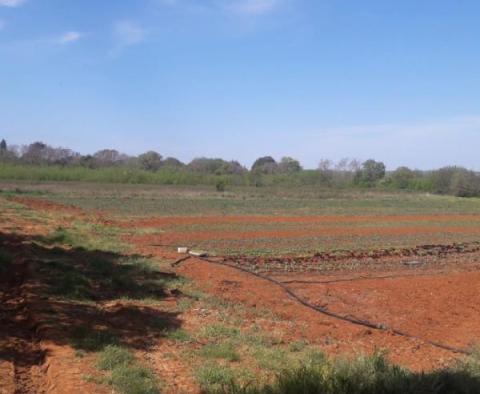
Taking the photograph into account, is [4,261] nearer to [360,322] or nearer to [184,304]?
[184,304]

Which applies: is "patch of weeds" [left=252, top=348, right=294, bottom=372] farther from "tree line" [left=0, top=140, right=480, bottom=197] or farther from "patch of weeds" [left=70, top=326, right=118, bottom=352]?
"tree line" [left=0, top=140, right=480, bottom=197]

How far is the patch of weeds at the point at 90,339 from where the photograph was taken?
6344 mm

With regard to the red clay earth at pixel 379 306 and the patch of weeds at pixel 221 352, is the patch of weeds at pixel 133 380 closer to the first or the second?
the patch of weeds at pixel 221 352

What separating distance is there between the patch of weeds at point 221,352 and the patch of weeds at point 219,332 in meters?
0.62

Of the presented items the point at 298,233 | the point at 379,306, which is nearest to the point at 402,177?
the point at 298,233

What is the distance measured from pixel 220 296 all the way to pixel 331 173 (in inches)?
3425

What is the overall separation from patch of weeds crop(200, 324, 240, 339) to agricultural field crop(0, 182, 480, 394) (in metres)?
0.03

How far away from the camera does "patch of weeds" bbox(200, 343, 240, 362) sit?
6.66m

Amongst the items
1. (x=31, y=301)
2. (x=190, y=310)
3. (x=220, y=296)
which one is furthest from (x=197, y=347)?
(x=220, y=296)

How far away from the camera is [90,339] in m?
6.56

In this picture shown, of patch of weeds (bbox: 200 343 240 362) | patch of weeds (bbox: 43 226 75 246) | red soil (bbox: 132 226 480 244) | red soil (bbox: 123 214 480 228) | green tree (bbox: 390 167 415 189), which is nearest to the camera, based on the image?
patch of weeds (bbox: 200 343 240 362)

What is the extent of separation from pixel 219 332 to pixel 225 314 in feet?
4.18

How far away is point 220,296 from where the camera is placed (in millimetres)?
10562

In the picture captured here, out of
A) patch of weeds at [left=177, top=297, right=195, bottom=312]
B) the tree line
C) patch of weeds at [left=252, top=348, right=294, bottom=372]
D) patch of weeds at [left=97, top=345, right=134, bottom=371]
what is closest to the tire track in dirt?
patch of weeds at [left=97, top=345, right=134, bottom=371]
